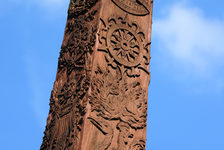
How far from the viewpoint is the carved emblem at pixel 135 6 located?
595cm

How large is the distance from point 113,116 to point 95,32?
3.55 feet

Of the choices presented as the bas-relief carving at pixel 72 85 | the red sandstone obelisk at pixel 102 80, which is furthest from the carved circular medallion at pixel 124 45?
the bas-relief carving at pixel 72 85

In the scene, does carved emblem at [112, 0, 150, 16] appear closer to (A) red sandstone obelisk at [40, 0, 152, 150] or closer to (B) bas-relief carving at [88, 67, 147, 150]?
(A) red sandstone obelisk at [40, 0, 152, 150]

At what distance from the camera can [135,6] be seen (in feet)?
20.0

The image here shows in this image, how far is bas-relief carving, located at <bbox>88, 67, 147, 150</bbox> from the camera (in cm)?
509

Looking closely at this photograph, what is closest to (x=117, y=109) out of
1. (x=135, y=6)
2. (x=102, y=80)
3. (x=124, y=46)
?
(x=102, y=80)

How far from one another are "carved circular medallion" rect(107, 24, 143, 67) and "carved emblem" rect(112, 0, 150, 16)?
0.90 ft

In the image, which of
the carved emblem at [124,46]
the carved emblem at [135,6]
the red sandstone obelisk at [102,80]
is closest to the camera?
the red sandstone obelisk at [102,80]

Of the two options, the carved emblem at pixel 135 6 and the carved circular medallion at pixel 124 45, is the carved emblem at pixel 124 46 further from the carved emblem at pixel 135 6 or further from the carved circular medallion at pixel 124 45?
the carved emblem at pixel 135 6

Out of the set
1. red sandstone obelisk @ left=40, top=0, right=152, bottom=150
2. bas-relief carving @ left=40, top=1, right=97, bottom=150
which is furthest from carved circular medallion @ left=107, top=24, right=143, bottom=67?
bas-relief carving @ left=40, top=1, right=97, bottom=150

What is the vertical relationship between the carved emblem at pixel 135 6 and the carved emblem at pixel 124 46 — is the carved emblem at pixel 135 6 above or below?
above

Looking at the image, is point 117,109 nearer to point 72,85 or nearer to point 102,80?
point 102,80

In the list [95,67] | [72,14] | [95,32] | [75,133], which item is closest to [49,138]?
[75,133]

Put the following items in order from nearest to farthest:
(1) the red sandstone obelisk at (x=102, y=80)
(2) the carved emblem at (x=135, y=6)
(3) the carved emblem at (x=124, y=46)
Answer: (1) the red sandstone obelisk at (x=102, y=80) → (3) the carved emblem at (x=124, y=46) → (2) the carved emblem at (x=135, y=6)
